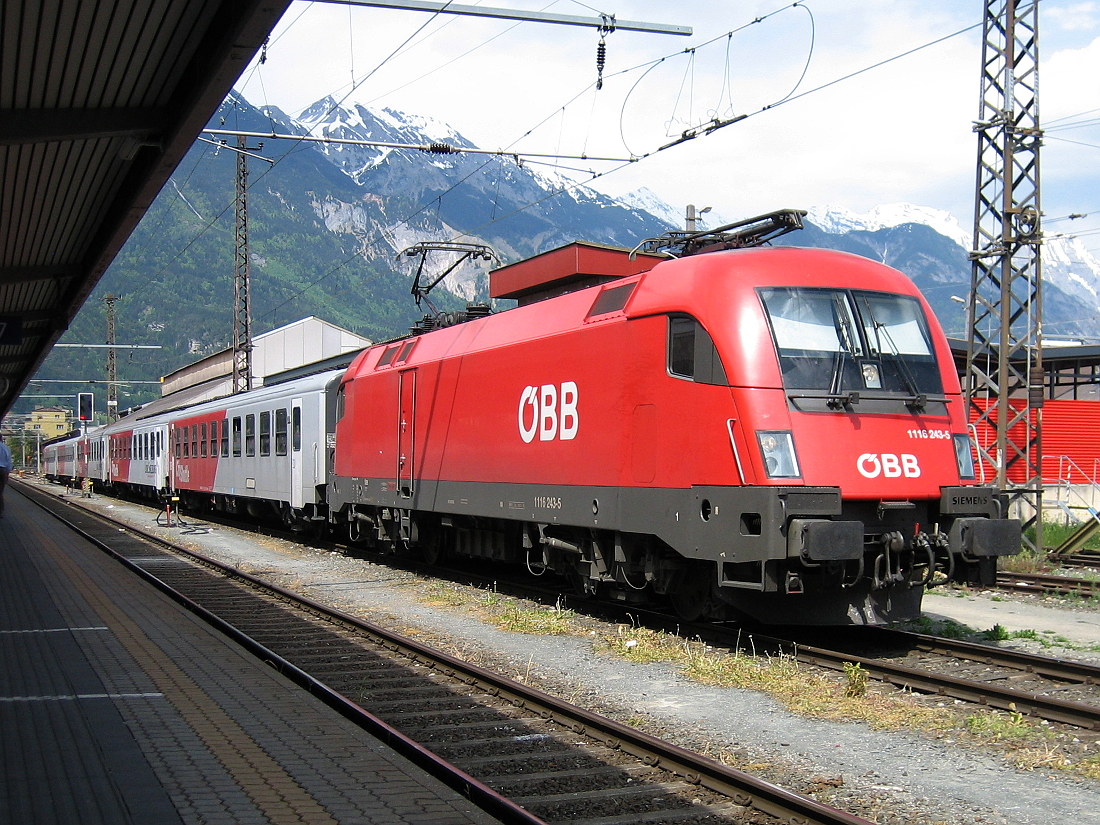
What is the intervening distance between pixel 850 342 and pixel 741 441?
4.86ft

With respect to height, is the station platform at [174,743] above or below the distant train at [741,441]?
below

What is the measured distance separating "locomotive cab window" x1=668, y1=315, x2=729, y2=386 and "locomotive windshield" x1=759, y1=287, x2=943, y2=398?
55 centimetres

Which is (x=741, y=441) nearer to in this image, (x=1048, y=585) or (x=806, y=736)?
(x=806, y=736)

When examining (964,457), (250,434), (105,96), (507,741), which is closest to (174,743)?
(507,741)

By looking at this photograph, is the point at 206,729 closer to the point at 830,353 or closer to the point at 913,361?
the point at 830,353

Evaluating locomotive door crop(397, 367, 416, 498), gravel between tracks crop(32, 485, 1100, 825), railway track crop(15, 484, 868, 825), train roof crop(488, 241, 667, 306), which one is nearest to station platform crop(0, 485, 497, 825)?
railway track crop(15, 484, 868, 825)

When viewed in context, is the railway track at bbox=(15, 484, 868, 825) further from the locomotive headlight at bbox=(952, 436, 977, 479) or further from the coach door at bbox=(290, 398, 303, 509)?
the coach door at bbox=(290, 398, 303, 509)

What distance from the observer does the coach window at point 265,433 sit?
2233cm

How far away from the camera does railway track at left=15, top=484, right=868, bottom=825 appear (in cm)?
521

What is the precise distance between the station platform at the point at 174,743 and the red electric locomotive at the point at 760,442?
355cm

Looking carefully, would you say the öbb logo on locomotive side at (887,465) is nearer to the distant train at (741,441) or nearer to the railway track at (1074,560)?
the distant train at (741,441)

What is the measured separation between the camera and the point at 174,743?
6.13 metres

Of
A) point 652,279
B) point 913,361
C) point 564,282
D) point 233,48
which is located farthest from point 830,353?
point 564,282

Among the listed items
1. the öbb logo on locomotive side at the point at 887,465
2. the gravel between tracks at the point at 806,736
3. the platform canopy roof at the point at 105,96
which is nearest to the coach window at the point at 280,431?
the platform canopy roof at the point at 105,96
